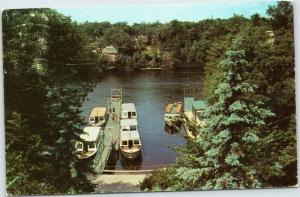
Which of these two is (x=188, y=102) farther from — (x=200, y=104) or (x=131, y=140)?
(x=131, y=140)

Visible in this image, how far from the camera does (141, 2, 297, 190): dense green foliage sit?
3.02 meters

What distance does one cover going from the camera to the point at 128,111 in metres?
3.04

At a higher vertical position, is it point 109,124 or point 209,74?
point 209,74

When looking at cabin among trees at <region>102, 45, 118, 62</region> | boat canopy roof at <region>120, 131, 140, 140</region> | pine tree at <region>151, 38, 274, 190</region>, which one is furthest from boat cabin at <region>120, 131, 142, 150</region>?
cabin among trees at <region>102, 45, 118, 62</region>


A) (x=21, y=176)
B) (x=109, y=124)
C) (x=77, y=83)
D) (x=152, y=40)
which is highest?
(x=152, y=40)

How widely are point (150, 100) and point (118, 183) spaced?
394 millimetres

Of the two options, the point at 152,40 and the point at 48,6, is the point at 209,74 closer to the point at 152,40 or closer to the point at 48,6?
the point at 152,40

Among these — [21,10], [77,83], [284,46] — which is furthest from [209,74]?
[21,10]

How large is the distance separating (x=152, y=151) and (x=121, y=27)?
0.57 metres

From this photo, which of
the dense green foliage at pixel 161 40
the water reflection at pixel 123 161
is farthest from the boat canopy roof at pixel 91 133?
the dense green foliage at pixel 161 40

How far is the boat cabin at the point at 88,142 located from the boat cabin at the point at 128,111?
0.13 metres

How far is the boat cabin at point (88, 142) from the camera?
3.04m

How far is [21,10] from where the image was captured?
3.00m

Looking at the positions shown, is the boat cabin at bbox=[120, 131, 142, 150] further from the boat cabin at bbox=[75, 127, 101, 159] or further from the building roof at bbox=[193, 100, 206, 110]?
the building roof at bbox=[193, 100, 206, 110]
